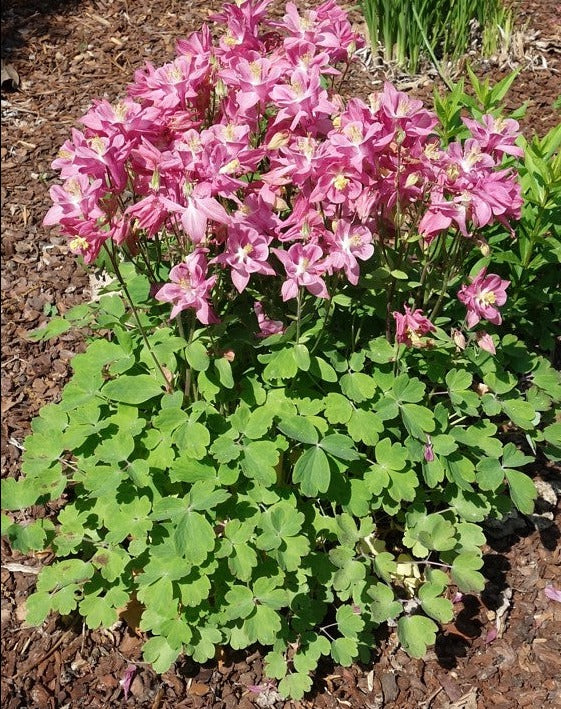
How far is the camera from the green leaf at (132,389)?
82.7 inches

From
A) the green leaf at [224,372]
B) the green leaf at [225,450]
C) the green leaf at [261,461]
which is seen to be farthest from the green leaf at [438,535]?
the green leaf at [224,372]

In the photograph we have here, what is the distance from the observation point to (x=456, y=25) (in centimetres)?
406

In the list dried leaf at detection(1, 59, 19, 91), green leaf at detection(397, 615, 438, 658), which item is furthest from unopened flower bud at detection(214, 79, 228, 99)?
dried leaf at detection(1, 59, 19, 91)

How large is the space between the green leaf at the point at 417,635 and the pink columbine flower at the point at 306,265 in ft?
3.37

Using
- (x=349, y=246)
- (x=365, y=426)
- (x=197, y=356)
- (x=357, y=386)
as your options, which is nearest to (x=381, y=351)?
(x=357, y=386)

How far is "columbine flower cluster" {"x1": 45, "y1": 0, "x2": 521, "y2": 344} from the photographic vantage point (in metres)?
1.74

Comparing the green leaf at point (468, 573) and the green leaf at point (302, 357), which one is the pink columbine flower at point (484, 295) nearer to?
the green leaf at point (302, 357)

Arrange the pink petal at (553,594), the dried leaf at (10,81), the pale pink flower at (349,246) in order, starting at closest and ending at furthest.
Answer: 1. the pale pink flower at (349,246)
2. the pink petal at (553,594)
3. the dried leaf at (10,81)

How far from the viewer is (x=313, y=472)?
6.59ft

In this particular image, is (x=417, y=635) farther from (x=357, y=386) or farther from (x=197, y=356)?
(x=197, y=356)

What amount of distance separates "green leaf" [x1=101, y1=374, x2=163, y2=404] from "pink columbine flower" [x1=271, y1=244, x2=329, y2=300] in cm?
54

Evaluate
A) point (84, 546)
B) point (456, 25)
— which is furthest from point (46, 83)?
point (84, 546)

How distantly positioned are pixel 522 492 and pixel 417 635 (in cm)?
52

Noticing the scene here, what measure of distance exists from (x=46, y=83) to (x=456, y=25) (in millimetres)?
2477
